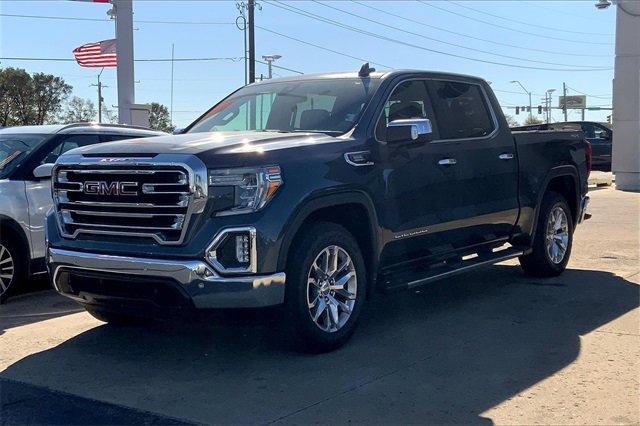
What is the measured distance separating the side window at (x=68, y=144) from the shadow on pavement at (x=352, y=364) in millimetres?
2429

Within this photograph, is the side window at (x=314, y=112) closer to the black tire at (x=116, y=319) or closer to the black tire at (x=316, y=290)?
the black tire at (x=316, y=290)

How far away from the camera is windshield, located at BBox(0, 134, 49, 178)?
7539 millimetres

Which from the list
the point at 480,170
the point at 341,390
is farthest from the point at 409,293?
the point at 341,390

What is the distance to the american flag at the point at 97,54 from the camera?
2114cm

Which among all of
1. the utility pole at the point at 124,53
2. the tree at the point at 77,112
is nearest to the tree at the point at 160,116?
the tree at the point at 77,112

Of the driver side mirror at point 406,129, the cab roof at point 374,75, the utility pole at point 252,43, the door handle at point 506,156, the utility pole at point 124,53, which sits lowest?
the door handle at point 506,156

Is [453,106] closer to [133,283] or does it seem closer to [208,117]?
[208,117]

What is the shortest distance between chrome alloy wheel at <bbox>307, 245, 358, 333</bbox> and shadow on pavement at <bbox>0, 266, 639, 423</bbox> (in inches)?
9.9

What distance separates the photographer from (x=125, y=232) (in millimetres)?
4941

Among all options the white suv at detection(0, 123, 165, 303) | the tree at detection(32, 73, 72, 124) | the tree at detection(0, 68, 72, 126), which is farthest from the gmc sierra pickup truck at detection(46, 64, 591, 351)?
the tree at detection(32, 73, 72, 124)

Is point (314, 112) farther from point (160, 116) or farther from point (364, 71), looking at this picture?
point (160, 116)

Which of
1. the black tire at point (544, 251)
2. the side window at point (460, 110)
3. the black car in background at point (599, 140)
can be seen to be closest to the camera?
the side window at point (460, 110)

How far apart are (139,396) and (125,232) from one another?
1095 mm

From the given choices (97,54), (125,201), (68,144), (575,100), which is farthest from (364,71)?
(575,100)
